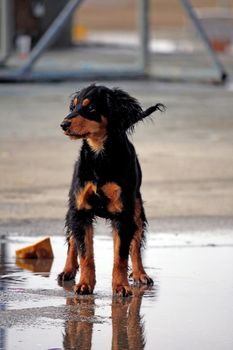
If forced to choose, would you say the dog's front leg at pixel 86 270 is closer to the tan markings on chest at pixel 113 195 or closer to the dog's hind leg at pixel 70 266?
the tan markings on chest at pixel 113 195

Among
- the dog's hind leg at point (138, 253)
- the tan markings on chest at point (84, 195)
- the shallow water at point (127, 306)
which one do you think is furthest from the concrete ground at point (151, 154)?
the tan markings on chest at point (84, 195)

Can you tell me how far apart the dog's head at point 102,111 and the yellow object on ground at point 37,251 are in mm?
1348

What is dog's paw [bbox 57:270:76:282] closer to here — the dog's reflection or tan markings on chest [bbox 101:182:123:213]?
the dog's reflection

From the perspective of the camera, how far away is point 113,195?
7141mm

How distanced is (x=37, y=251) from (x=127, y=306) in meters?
1.56

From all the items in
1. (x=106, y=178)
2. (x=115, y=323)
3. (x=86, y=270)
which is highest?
(x=106, y=178)

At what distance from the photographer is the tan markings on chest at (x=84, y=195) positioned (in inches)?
281

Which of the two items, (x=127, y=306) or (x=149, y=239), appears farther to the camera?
(x=149, y=239)

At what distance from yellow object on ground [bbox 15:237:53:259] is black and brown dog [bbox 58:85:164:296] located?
1094 mm

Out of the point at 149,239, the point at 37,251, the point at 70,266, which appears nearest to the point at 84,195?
the point at 70,266

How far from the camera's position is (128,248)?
283 inches

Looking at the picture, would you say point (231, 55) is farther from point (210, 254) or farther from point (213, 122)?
point (210, 254)

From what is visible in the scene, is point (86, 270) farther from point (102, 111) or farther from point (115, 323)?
point (102, 111)

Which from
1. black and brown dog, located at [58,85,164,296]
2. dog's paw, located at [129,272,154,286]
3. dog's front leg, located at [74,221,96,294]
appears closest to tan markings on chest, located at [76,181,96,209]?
black and brown dog, located at [58,85,164,296]
